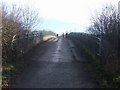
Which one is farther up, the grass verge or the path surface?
the grass verge

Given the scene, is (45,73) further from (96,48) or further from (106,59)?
(96,48)

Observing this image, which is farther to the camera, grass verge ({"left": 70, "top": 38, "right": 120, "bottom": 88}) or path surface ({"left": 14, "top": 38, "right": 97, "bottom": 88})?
path surface ({"left": 14, "top": 38, "right": 97, "bottom": 88})

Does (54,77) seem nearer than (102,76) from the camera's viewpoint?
No

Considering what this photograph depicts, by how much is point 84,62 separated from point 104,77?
197 inches

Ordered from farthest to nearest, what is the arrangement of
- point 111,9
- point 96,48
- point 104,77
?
point 111,9
point 96,48
point 104,77

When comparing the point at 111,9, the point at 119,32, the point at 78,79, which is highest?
the point at 111,9

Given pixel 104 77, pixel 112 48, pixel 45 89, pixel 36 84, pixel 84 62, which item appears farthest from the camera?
pixel 84 62

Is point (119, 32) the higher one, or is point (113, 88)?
point (119, 32)

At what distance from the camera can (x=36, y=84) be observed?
11.2m

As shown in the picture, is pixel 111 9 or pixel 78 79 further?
pixel 111 9

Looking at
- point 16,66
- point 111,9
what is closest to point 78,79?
point 16,66

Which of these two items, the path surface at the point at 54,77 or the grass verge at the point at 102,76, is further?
the path surface at the point at 54,77

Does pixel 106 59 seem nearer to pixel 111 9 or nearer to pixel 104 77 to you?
pixel 104 77

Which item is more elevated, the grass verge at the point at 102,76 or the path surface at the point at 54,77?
the grass verge at the point at 102,76
